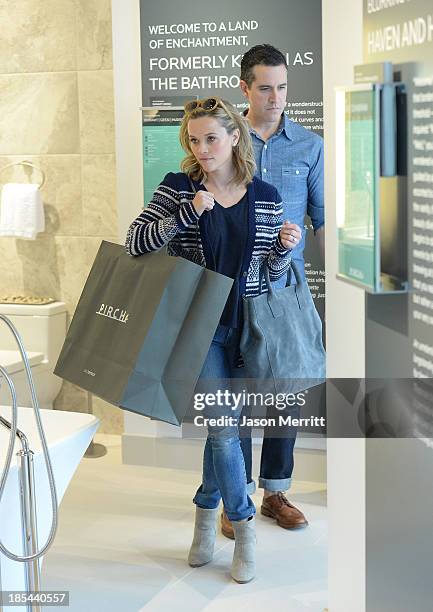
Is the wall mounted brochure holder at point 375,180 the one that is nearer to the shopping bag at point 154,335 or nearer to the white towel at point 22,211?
the shopping bag at point 154,335

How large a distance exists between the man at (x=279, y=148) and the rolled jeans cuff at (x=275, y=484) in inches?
3.4

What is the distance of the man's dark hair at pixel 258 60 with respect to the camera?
349 centimetres

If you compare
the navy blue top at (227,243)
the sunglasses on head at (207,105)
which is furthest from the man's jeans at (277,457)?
the sunglasses on head at (207,105)

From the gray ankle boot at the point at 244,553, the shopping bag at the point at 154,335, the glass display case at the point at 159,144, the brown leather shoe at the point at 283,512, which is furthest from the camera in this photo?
the glass display case at the point at 159,144

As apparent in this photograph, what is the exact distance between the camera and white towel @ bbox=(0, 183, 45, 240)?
445cm

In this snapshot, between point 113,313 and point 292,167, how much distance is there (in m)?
0.99

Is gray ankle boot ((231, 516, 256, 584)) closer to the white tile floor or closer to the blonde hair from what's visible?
the white tile floor

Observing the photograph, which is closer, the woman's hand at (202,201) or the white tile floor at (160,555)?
the woman's hand at (202,201)

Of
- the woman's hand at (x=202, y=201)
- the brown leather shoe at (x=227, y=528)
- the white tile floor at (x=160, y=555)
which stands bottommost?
the white tile floor at (x=160, y=555)

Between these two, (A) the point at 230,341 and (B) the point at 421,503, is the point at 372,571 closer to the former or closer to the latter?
(B) the point at 421,503

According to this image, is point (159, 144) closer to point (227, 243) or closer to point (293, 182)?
point (293, 182)

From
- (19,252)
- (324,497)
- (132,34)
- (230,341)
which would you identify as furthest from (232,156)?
(19,252)

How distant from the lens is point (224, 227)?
2980mm

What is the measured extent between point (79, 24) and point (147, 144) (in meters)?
0.84
